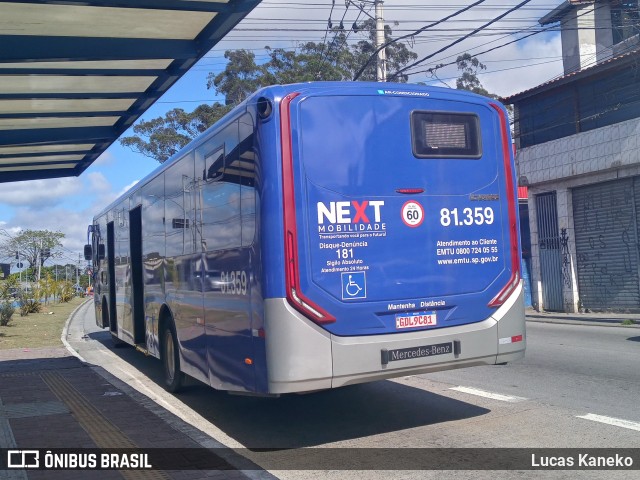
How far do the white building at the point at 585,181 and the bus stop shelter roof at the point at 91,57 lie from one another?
12439 millimetres

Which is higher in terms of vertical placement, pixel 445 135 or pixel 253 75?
pixel 253 75

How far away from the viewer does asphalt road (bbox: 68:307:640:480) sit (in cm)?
637

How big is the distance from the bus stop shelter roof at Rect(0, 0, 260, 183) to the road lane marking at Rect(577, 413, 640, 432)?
5.84m

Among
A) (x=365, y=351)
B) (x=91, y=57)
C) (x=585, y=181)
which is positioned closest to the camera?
(x=365, y=351)

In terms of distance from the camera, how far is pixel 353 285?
20.0 ft

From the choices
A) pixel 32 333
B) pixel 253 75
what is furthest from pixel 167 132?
pixel 32 333

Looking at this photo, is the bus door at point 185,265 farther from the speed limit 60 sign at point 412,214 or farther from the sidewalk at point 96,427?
the speed limit 60 sign at point 412,214

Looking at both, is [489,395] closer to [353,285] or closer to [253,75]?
[353,285]

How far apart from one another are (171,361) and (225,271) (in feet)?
10.3

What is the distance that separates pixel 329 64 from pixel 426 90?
29.8 metres

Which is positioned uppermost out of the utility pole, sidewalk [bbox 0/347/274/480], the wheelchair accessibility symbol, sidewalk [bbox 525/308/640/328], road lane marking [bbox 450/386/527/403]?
the utility pole

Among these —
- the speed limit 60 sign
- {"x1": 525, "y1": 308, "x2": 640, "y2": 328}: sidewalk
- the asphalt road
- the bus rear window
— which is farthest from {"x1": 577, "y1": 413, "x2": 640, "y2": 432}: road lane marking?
{"x1": 525, "y1": 308, "x2": 640, "y2": 328}: sidewalk

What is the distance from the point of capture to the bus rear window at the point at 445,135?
6613mm

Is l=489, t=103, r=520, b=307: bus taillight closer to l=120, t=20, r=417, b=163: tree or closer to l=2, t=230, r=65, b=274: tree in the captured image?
l=120, t=20, r=417, b=163: tree
